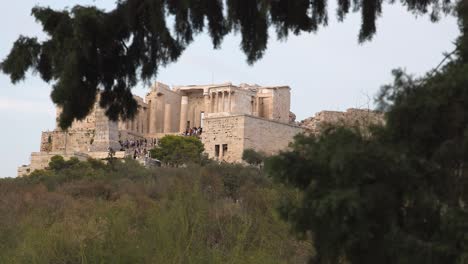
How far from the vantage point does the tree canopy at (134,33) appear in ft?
16.9

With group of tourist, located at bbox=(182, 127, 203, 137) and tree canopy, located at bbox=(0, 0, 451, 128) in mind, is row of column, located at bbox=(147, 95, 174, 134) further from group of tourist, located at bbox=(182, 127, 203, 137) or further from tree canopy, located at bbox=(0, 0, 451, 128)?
tree canopy, located at bbox=(0, 0, 451, 128)

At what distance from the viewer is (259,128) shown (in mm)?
43906

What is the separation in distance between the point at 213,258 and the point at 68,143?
42570 millimetres

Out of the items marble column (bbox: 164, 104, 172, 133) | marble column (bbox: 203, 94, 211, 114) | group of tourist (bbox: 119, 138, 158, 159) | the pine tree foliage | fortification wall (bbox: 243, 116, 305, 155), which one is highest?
marble column (bbox: 203, 94, 211, 114)

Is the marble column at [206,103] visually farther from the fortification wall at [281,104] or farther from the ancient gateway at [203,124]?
the fortification wall at [281,104]

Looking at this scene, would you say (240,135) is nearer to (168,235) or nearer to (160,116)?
(160,116)

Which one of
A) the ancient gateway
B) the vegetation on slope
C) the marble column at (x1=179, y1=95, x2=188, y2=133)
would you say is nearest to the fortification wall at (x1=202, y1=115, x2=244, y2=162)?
the ancient gateway

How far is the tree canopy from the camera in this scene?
5137 millimetres

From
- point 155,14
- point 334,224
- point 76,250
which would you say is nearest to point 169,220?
point 76,250

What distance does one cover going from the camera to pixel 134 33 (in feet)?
18.0

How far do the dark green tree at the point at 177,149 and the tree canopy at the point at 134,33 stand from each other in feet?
108

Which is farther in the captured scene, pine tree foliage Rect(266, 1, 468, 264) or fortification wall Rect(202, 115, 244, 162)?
fortification wall Rect(202, 115, 244, 162)

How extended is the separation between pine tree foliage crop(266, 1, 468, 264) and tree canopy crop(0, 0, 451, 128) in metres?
1.17

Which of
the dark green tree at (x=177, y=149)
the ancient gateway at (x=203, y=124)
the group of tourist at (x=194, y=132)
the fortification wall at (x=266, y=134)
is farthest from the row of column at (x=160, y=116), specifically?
the fortification wall at (x=266, y=134)
